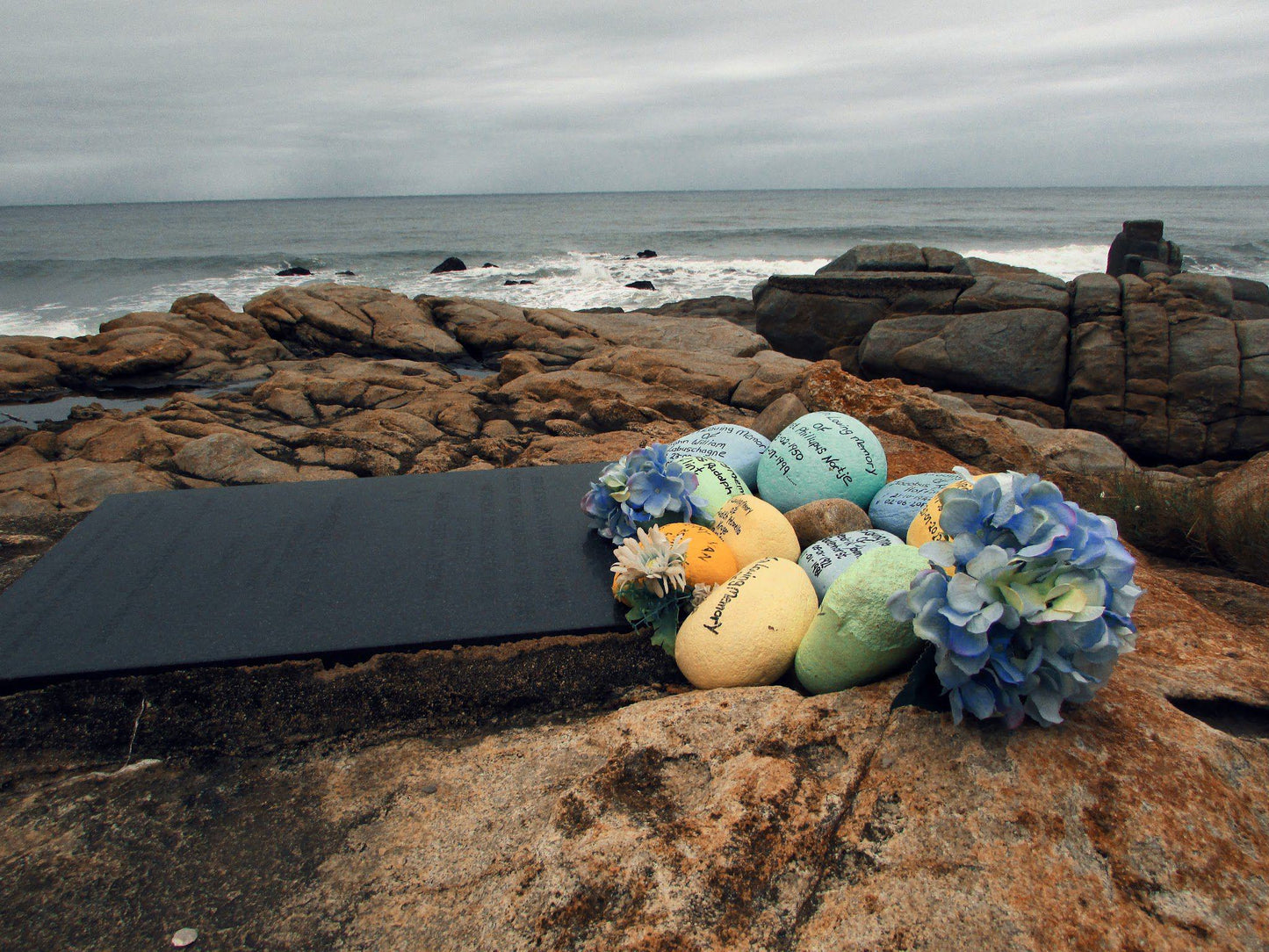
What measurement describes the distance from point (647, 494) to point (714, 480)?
384 millimetres

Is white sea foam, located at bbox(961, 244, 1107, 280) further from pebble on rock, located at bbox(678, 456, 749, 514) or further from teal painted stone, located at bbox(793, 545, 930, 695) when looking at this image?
teal painted stone, located at bbox(793, 545, 930, 695)

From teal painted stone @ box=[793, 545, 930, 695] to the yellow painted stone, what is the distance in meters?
0.46

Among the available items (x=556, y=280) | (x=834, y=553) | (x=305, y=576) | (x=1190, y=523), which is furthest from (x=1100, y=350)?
(x=556, y=280)

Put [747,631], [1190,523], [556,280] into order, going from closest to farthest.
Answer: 1. [747,631]
2. [1190,523]
3. [556,280]

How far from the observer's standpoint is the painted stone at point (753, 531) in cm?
244

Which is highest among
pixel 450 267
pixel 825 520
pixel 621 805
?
pixel 825 520

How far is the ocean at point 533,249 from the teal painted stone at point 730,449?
17.0m

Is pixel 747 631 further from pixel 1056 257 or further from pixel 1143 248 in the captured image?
pixel 1056 257

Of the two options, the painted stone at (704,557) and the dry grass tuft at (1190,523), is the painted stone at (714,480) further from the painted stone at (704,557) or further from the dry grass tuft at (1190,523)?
the dry grass tuft at (1190,523)

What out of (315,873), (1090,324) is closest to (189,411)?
(315,873)

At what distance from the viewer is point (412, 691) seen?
2.03 meters

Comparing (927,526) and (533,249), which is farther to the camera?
(533,249)

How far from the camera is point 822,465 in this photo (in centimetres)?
292

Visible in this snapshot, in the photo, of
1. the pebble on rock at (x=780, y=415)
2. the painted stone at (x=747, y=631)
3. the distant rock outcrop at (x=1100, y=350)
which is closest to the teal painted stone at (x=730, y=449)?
the pebble on rock at (x=780, y=415)
